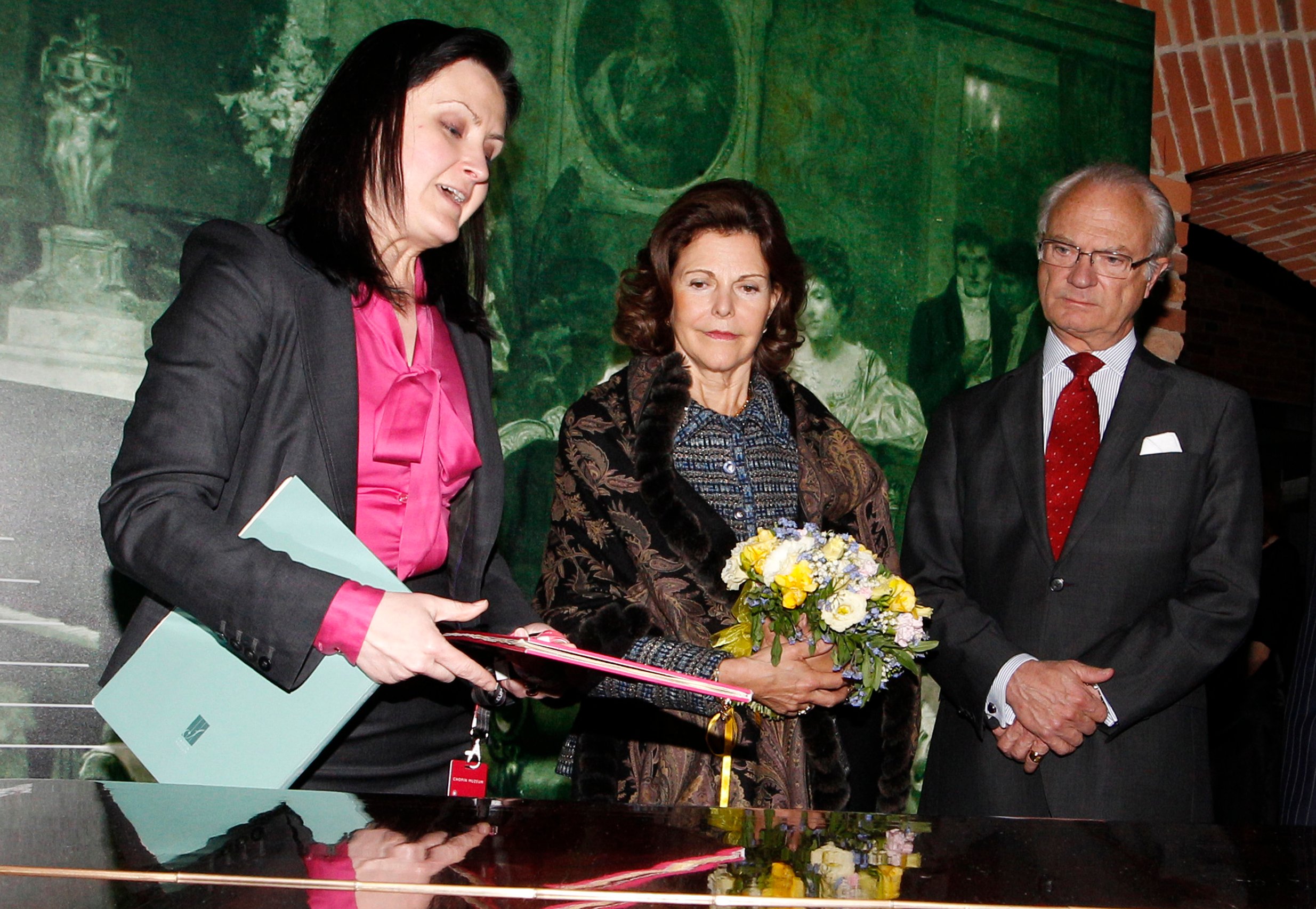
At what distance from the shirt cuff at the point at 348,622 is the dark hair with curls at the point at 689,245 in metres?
1.56

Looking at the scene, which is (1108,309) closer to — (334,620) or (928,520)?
(928,520)

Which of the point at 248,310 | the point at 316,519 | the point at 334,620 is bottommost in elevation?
the point at 334,620

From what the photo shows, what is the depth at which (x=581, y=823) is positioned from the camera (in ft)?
4.70

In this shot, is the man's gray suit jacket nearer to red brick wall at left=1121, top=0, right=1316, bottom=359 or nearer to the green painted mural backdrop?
the green painted mural backdrop

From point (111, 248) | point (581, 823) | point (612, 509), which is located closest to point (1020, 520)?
point (612, 509)

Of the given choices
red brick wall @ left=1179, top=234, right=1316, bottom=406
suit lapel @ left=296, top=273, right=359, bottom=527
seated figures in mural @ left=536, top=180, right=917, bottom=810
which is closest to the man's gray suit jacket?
seated figures in mural @ left=536, top=180, right=917, bottom=810

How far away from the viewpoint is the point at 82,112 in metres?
3.44

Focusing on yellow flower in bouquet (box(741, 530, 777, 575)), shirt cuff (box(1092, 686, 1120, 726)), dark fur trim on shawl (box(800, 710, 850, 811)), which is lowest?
dark fur trim on shawl (box(800, 710, 850, 811))

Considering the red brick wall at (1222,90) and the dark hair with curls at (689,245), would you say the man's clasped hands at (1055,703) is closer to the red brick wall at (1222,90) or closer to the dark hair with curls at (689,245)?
the dark hair with curls at (689,245)

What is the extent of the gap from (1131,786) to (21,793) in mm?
2288

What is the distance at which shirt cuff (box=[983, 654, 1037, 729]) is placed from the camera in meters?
2.78

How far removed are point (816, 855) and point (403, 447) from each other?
1.03 meters

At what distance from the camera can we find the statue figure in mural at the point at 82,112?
3.41 metres

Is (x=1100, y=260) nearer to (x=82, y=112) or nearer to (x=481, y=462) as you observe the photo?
(x=481, y=462)
